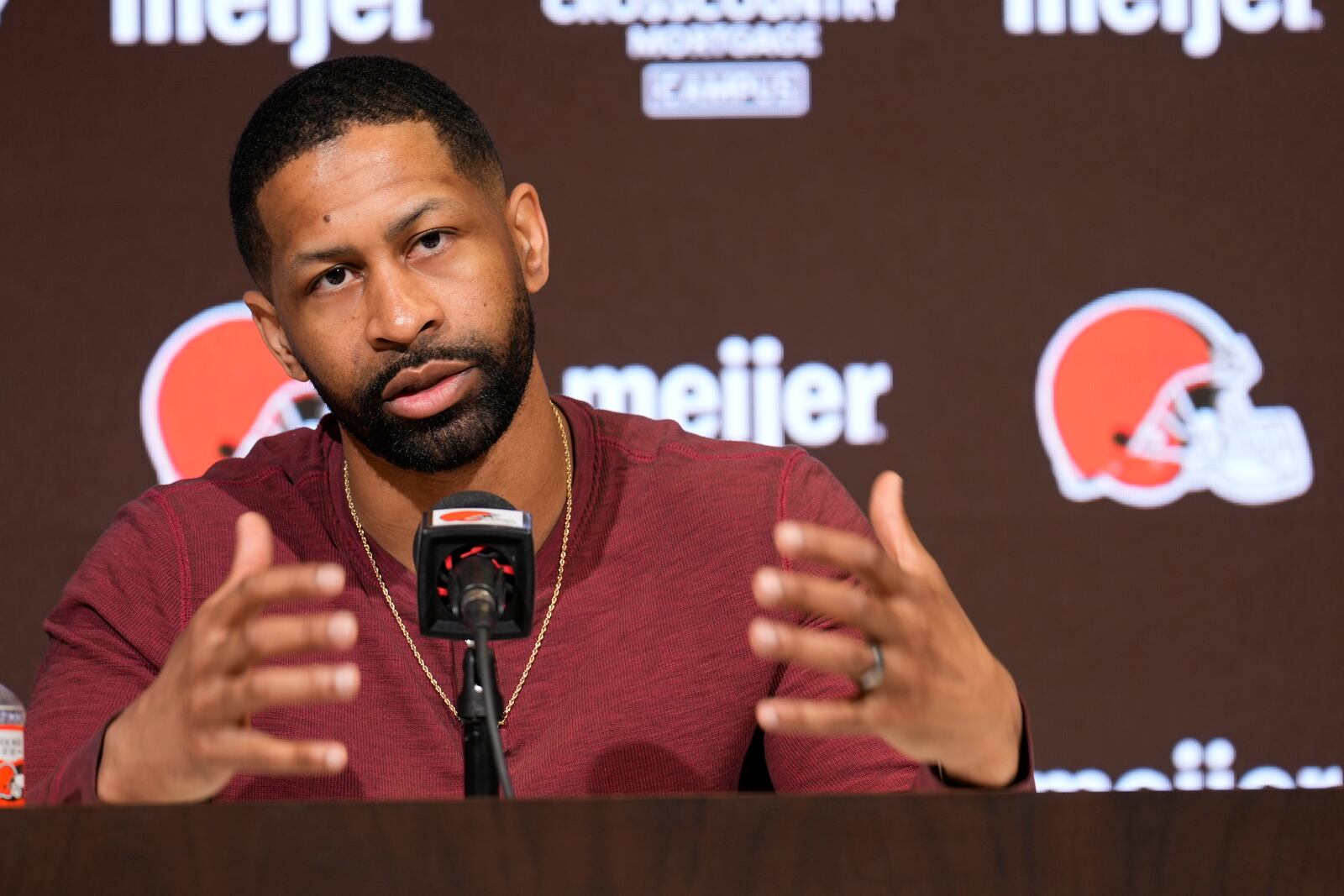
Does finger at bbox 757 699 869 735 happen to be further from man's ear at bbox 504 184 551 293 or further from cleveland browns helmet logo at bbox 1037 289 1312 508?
cleveland browns helmet logo at bbox 1037 289 1312 508

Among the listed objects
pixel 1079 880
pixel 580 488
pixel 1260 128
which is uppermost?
pixel 1260 128

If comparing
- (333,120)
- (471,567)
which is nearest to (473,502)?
(471,567)

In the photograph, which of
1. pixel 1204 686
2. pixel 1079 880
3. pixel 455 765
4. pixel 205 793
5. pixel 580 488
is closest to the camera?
pixel 1079 880

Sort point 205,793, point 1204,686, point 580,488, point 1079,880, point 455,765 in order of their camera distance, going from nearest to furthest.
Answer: point 1079,880, point 205,793, point 455,765, point 580,488, point 1204,686

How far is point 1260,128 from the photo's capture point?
9.56 feet

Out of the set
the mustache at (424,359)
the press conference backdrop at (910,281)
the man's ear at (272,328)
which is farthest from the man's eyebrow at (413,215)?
the press conference backdrop at (910,281)

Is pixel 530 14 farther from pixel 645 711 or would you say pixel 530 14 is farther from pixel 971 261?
pixel 645 711

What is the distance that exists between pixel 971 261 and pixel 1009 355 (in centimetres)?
20

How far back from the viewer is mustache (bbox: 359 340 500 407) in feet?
6.03

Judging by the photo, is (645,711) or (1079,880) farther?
(645,711)

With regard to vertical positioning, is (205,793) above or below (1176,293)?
below

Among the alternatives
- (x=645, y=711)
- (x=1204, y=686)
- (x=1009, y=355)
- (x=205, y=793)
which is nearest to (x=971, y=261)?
(x=1009, y=355)

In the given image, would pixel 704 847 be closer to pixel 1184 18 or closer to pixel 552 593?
pixel 552 593

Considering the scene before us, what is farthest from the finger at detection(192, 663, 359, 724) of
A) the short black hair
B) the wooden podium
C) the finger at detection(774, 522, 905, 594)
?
the short black hair
